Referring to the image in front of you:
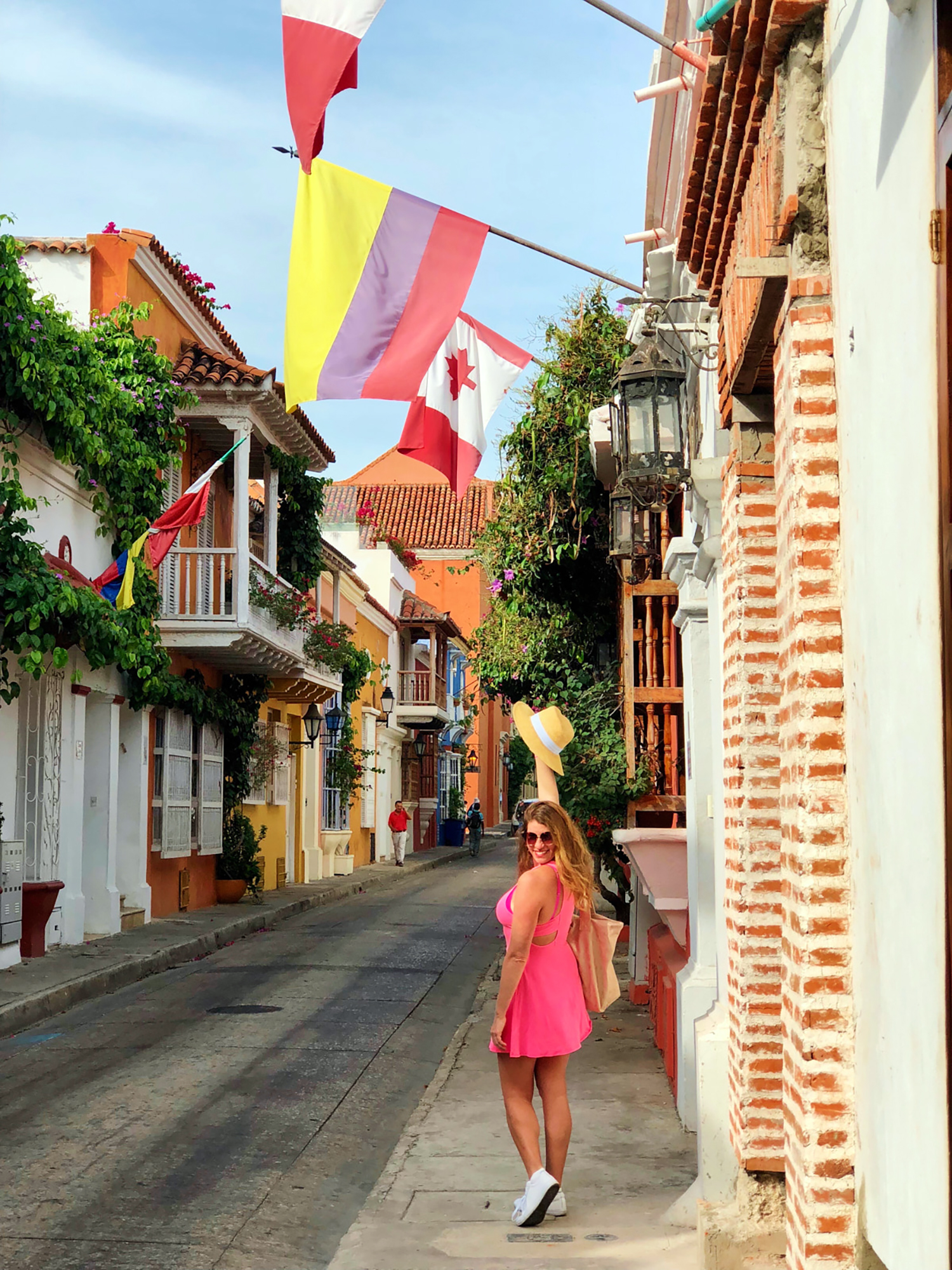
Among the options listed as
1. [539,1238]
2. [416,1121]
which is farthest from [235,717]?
[539,1238]

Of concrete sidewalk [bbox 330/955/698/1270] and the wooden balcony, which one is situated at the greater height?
the wooden balcony

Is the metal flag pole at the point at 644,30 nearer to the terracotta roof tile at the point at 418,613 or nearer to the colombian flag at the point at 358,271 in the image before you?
the colombian flag at the point at 358,271

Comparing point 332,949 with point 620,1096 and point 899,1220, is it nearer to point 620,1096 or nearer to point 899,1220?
point 620,1096

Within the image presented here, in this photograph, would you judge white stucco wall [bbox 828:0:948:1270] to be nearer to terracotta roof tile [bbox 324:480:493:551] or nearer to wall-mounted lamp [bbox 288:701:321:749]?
wall-mounted lamp [bbox 288:701:321:749]

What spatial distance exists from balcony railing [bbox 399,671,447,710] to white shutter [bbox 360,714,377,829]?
5.25 m

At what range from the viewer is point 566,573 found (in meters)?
14.2

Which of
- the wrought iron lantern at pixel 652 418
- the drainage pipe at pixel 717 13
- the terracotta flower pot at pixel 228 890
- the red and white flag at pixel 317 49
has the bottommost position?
the terracotta flower pot at pixel 228 890

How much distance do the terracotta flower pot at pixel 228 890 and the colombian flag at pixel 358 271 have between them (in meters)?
15.4

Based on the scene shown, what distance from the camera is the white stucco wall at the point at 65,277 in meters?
17.3

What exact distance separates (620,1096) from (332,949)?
842 cm

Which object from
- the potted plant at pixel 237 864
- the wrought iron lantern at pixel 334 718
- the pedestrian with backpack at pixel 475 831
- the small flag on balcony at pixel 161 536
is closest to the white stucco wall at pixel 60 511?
the small flag on balcony at pixel 161 536

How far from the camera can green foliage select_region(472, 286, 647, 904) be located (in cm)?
1227

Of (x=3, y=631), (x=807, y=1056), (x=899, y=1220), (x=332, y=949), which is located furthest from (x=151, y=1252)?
(x=332, y=949)

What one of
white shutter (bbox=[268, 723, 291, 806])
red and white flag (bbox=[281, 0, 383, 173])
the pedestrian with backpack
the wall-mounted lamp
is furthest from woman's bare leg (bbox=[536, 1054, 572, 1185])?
the pedestrian with backpack
